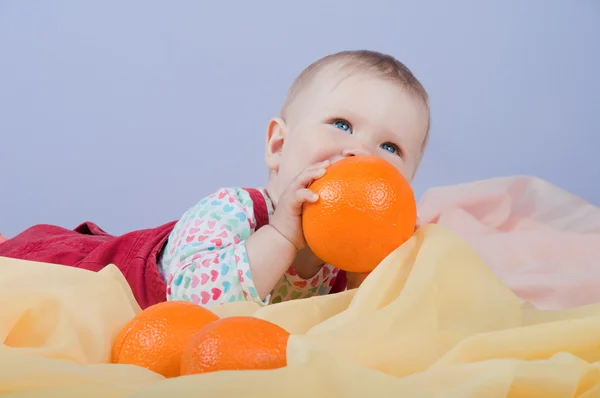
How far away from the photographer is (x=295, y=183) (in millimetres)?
1059

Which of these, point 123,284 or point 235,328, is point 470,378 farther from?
point 123,284

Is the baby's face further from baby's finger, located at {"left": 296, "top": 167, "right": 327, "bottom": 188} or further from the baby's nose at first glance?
baby's finger, located at {"left": 296, "top": 167, "right": 327, "bottom": 188}

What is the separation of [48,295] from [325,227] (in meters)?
0.37

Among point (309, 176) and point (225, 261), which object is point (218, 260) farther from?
point (309, 176)

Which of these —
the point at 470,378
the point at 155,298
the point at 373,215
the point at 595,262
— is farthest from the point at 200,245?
the point at 595,262

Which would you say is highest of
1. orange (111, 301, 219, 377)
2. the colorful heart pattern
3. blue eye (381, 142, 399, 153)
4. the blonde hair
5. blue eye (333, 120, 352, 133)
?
the blonde hair

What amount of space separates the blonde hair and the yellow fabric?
384mm

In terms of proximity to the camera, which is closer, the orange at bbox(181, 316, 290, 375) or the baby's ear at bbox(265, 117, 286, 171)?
the orange at bbox(181, 316, 290, 375)

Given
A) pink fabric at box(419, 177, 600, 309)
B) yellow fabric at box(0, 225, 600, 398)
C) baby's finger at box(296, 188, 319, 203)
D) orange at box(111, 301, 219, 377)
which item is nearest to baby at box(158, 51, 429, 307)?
baby's finger at box(296, 188, 319, 203)

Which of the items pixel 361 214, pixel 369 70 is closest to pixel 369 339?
pixel 361 214

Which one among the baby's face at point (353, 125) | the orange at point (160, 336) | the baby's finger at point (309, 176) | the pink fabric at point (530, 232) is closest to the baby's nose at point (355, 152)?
the baby's face at point (353, 125)

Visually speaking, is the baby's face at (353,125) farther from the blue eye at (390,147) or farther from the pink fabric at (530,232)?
the pink fabric at (530,232)

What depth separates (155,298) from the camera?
1270 millimetres

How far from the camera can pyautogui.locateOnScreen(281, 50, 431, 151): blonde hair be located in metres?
1.29
